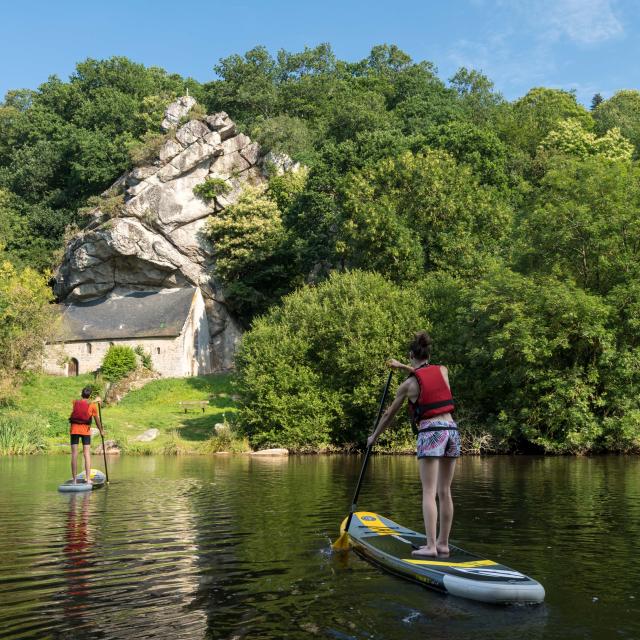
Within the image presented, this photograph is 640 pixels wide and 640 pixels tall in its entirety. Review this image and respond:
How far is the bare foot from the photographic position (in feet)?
28.5

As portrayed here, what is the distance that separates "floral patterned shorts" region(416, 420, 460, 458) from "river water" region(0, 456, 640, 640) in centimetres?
157

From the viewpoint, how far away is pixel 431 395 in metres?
8.85

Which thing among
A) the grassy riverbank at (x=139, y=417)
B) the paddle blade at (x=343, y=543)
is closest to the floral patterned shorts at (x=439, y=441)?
the paddle blade at (x=343, y=543)

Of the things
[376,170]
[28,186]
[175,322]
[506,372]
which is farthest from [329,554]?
[28,186]

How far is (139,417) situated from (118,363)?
14840 mm

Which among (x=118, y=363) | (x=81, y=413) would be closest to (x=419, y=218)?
(x=118, y=363)

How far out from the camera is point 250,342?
37.7 m

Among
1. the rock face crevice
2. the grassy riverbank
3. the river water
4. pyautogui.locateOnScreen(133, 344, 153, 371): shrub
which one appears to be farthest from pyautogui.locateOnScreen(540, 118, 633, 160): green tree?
the river water

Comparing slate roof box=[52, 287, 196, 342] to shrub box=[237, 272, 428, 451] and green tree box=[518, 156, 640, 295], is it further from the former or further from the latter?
green tree box=[518, 156, 640, 295]

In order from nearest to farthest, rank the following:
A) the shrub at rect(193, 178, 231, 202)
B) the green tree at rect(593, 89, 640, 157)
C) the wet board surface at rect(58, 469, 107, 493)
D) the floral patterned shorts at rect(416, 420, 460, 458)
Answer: the floral patterned shorts at rect(416, 420, 460, 458) → the wet board surface at rect(58, 469, 107, 493) → the shrub at rect(193, 178, 231, 202) → the green tree at rect(593, 89, 640, 157)

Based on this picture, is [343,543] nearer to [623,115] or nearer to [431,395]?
[431,395]

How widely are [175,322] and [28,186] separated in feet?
101

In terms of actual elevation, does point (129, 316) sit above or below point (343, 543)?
above

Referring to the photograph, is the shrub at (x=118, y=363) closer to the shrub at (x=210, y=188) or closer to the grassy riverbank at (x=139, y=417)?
the grassy riverbank at (x=139, y=417)
